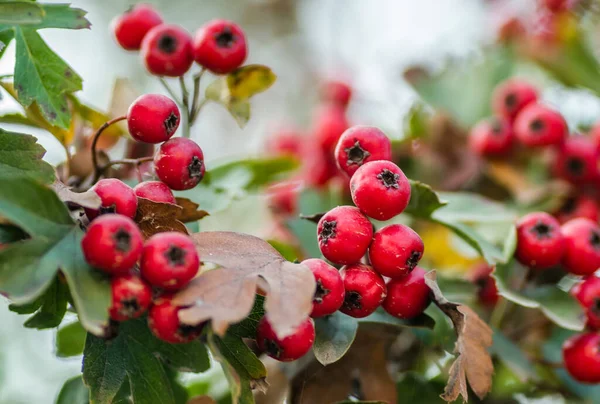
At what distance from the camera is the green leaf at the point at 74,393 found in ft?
4.77

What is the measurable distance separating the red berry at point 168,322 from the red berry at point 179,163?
33cm

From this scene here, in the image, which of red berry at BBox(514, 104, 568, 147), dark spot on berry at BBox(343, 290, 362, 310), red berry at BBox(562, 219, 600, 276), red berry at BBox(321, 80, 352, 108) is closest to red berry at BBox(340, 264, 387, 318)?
dark spot on berry at BBox(343, 290, 362, 310)

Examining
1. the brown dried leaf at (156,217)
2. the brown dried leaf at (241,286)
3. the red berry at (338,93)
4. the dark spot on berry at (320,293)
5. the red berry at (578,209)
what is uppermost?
the brown dried leaf at (156,217)

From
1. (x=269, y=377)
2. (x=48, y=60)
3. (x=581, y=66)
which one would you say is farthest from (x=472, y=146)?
(x=48, y=60)

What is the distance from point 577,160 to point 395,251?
1321mm

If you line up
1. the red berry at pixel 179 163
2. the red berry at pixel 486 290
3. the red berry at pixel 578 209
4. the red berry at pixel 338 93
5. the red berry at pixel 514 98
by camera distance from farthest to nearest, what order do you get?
the red berry at pixel 338 93
the red berry at pixel 514 98
the red berry at pixel 578 209
the red berry at pixel 486 290
the red berry at pixel 179 163

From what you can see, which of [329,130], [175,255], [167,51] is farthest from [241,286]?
[329,130]

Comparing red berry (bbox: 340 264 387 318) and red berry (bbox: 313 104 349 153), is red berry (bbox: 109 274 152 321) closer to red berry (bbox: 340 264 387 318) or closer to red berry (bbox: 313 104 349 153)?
red berry (bbox: 340 264 387 318)

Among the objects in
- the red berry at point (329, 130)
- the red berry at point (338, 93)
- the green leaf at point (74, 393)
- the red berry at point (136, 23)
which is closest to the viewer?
the green leaf at point (74, 393)

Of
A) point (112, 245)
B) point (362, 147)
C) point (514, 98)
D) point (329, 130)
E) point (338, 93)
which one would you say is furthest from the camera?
point (338, 93)

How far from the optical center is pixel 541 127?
223 centimetres

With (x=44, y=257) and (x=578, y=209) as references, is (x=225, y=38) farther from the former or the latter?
(x=578, y=209)

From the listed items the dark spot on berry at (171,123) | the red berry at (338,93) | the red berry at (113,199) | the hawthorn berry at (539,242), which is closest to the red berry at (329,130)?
the red berry at (338,93)

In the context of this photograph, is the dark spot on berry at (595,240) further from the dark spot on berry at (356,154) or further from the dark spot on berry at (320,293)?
the dark spot on berry at (320,293)
